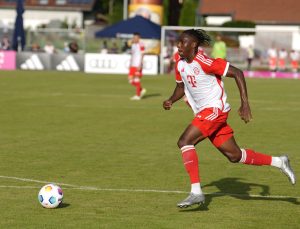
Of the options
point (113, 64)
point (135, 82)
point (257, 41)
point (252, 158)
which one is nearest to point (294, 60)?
point (257, 41)

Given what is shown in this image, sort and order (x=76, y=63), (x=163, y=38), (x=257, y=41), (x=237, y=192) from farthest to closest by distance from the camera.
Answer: (x=257, y=41) → (x=163, y=38) → (x=76, y=63) → (x=237, y=192)

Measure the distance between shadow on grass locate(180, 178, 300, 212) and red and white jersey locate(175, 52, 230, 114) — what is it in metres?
1.22

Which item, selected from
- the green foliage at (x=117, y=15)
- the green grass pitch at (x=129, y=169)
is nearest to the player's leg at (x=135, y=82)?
the green grass pitch at (x=129, y=169)

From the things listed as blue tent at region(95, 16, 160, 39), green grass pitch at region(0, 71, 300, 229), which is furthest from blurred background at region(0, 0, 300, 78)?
green grass pitch at region(0, 71, 300, 229)

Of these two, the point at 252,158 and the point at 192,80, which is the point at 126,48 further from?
the point at 192,80

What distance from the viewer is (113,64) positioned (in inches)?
1800

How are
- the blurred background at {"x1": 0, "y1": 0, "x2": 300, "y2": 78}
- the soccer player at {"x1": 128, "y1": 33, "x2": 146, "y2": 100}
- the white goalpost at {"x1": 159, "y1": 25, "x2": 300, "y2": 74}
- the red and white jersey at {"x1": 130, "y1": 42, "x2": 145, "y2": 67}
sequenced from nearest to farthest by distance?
the soccer player at {"x1": 128, "y1": 33, "x2": 146, "y2": 100} < the red and white jersey at {"x1": 130, "y1": 42, "x2": 145, "y2": 67} < the blurred background at {"x1": 0, "y1": 0, "x2": 300, "y2": 78} < the white goalpost at {"x1": 159, "y1": 25, "x2": 300, "y2": 74}

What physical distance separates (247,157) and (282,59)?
140ft

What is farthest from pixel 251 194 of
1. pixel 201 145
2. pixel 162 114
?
pixel 162 114

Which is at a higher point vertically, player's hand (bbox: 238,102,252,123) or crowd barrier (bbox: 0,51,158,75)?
player's hand (bbox: 238,102,252,123)

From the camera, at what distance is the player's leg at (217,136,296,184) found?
9.38 meters

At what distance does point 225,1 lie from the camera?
91938 mm

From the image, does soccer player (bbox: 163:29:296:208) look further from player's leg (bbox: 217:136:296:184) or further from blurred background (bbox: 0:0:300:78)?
blurred background (bbox: 0:0:300:78)

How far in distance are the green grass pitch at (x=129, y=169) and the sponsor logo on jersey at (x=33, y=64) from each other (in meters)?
21.8
